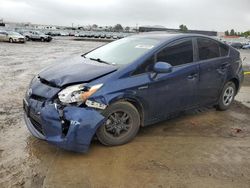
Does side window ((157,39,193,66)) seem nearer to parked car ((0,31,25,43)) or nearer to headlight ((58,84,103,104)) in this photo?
headlight ((58,84,103,104))

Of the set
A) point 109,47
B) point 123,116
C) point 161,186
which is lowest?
point 161,186

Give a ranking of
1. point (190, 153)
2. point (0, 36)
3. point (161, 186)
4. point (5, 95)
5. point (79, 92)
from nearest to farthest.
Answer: point (161, 186) → point (79, 92) → point (190, 153) → point (5, 95) → point (0, 36)

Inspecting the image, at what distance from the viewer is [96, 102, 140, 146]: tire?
4457 millimetres

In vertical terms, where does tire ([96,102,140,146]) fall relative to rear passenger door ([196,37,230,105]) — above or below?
below

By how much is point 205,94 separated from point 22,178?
11.7 ft

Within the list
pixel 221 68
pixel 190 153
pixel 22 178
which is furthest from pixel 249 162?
pixel 22 178

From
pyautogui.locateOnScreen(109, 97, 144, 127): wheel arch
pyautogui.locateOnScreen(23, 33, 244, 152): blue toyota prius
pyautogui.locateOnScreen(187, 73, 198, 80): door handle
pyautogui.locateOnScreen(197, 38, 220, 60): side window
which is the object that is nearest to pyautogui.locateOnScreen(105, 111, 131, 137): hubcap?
pyautogui.locateOnScreen(23, 33, 244, 152): blue toyota prius

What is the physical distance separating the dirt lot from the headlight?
783mm

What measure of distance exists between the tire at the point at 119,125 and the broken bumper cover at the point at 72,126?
24 centimetres

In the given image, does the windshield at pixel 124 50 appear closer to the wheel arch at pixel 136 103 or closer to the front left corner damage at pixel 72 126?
the wheel arch at pixel 136 103

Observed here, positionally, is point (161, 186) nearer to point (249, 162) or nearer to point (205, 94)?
point (249, 162)

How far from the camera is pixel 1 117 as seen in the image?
5.88 metres

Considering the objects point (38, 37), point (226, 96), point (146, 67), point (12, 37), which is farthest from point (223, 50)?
point (38, 37)

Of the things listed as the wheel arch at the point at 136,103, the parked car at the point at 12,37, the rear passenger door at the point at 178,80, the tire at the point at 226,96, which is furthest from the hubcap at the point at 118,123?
the parked car at the point at 12,37
